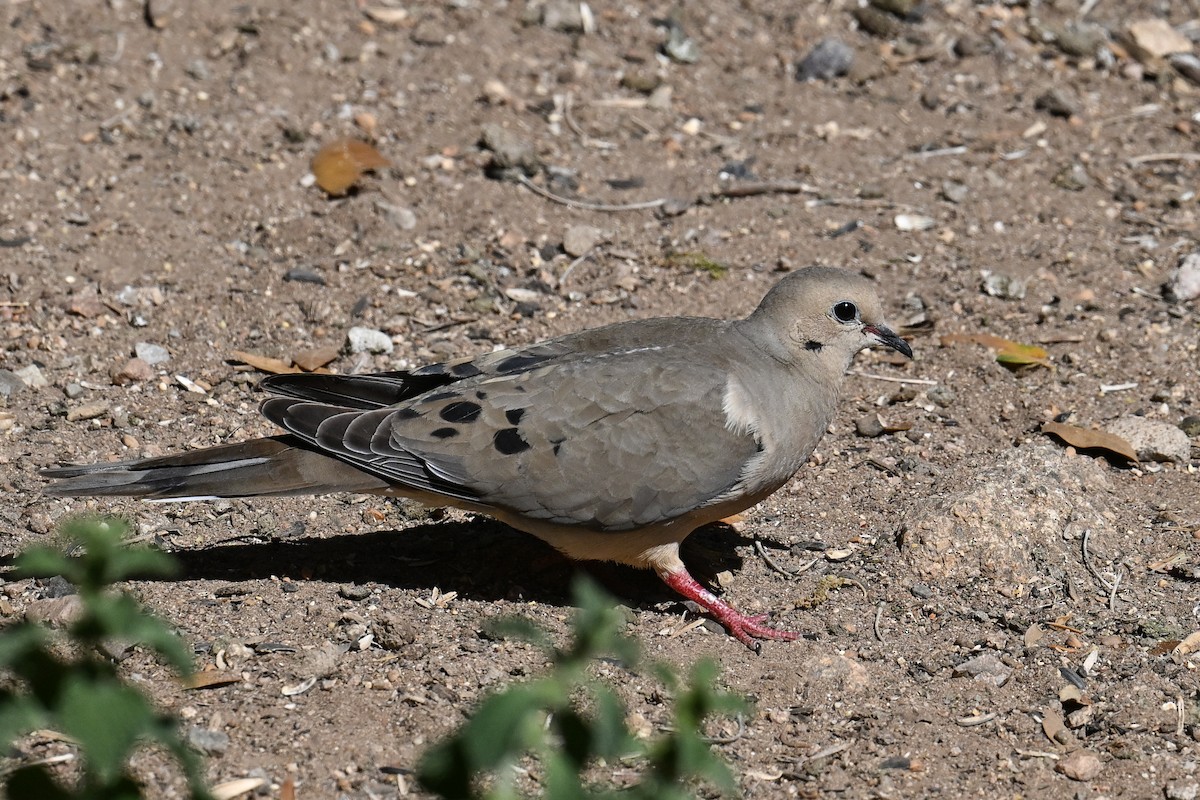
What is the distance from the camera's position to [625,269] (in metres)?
6.74

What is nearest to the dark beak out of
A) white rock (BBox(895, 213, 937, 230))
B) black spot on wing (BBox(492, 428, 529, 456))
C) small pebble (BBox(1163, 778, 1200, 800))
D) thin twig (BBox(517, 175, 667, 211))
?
black spot on wing (BBox(492, 428, 529, 456))

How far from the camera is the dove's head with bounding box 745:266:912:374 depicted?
490cm

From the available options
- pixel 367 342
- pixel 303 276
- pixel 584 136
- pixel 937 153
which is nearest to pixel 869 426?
pixel 367 342

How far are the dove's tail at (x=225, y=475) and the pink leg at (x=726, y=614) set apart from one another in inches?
44.6

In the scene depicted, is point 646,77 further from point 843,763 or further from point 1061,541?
point 843,763

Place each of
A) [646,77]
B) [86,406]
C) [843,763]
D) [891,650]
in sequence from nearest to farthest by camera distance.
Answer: [843,763] < [891,650] < [86,406] < [646,77]

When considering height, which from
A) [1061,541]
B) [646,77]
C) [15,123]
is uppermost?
[15,123]

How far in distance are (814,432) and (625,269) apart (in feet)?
7.41

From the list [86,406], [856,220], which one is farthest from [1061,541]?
[86,406]

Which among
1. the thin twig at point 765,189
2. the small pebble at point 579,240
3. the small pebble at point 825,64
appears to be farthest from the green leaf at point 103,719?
the small pebble at point 825,64

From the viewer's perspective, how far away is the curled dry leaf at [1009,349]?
611cm

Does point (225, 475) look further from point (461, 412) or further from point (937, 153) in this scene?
point (937, 153)

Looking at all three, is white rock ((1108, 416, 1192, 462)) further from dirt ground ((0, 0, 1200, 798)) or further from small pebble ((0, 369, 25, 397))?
small pebble ((0, 369, 25, 397))

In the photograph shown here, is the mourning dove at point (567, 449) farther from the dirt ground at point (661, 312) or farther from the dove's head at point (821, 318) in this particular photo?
the dirt ground at point (661, 312)
